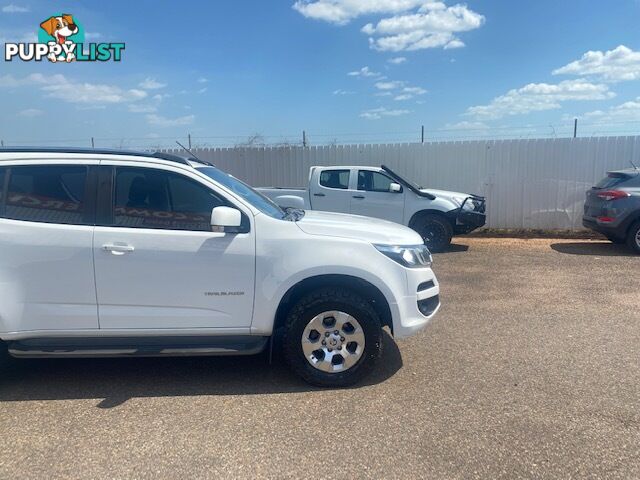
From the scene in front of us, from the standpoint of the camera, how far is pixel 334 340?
4.00 m

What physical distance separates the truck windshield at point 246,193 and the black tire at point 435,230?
613 cm

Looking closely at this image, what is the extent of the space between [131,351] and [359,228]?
206 cm

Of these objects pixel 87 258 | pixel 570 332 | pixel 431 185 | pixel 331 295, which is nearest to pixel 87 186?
pixel 87 258

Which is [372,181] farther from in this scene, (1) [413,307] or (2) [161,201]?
(2) [161,201]

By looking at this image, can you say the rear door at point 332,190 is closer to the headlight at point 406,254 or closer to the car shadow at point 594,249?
the car shadow at point 594,249

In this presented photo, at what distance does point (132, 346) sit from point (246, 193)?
159 centimetres

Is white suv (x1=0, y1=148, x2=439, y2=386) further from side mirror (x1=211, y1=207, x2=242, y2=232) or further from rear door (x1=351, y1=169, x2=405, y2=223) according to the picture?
rear door (x1=351, y1=169, x2=405, y2=223)

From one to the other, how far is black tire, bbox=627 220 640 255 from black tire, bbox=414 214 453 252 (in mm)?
3333

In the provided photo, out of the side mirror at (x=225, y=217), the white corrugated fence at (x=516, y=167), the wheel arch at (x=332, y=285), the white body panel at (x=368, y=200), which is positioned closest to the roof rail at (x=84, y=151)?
the side mirror at (x=225, y=217)

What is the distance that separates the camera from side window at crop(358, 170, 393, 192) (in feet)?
34.4

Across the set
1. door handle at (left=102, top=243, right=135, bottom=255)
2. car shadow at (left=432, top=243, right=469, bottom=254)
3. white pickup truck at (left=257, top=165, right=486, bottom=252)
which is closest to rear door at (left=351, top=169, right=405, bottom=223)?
white pickup truck at (left=257, top=165, right=486, bottom=252)

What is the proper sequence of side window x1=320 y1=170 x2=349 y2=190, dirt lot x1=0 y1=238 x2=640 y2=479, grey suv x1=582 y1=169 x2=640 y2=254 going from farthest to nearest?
1. side window x1=320 y1=170 x2=349 y2=190
2. grey suv x1=582 y1=169 x2=640 y2=254
3. dirt lot x1=0 y1=238 x2=640 y2=479

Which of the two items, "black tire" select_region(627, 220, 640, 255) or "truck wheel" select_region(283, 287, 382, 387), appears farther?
"black tire" select_region(627, 220, 640, 255)

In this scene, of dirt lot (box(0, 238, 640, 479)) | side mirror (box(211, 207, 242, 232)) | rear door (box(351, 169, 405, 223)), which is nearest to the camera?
dirt lot (box(0, 238, 640, 479))
